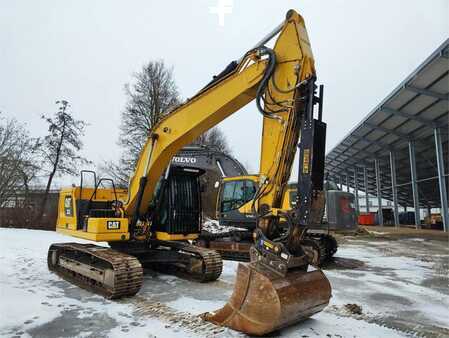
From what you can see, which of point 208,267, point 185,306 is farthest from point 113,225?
point 185,306

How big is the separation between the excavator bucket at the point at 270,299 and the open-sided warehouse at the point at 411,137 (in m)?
12.3

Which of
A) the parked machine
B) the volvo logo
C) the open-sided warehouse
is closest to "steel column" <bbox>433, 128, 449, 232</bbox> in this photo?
the open-sided warehouse

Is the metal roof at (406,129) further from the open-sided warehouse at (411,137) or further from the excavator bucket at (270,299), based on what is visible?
the excavator bucket at (270,299)

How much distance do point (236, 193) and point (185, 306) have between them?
211 inches

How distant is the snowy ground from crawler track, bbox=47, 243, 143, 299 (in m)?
0.16

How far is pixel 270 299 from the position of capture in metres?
3.86

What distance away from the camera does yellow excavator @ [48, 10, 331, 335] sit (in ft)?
13.6

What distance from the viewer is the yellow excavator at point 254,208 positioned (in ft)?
13.6

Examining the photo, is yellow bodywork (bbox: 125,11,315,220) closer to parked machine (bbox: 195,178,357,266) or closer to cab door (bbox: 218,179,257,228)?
parked machine (bbox: 195,178,357,266)

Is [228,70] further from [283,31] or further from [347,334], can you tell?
[347,334]

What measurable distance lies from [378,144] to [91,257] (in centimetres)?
2330

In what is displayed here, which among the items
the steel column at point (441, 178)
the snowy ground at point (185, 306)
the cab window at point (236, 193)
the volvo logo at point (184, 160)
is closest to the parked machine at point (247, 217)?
the cab window at point (236, 193)

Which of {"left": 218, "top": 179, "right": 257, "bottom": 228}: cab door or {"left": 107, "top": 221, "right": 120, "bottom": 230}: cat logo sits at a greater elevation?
{"left": 218, "top": 179, "right": 257, "bottom": 228}: cab door

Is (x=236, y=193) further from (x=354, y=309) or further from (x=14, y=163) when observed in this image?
(x=14, y=163)
